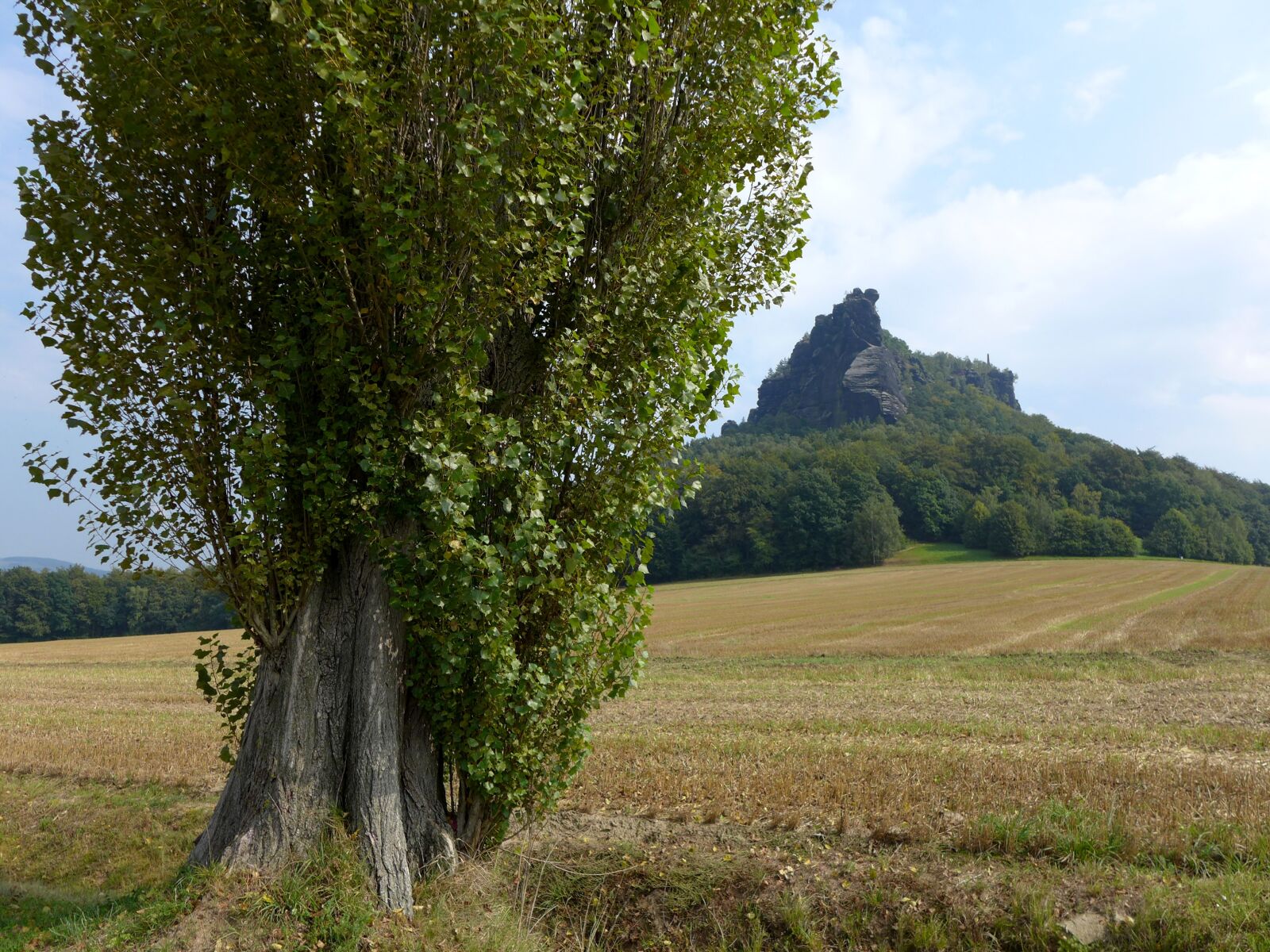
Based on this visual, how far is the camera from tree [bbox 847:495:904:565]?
90.4m

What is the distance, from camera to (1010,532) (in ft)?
303

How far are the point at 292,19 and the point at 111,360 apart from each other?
2615 mm

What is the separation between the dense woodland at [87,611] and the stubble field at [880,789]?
62773mm

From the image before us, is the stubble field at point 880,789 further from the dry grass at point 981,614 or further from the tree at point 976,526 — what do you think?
the tree at point 976,526

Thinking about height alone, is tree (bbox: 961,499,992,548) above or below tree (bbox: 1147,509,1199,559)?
above

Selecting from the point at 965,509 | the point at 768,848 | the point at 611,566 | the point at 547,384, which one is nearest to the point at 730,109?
the point at 547,384

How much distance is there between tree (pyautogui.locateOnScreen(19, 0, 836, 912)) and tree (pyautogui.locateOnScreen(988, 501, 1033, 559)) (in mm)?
94381

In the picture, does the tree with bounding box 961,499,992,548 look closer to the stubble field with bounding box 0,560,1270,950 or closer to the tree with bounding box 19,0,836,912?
the stubble field with bounding box 0,560,1270,950

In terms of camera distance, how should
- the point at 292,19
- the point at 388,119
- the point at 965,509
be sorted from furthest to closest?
1. the point at 965,509
2. the point at 388,119
3. the point at 292,19

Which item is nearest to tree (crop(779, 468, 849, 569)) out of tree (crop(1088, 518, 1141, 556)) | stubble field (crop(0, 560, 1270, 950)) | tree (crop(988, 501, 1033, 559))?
tree (crop(988, 501, 1033, 559))

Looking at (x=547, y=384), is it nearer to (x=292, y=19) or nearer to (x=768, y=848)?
(x=292, y=19)

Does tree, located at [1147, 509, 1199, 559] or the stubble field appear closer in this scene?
the stubble field

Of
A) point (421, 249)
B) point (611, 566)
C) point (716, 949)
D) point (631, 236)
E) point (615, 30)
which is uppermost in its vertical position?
point (615, 30)

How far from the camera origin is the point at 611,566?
656 centimetres
